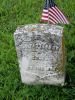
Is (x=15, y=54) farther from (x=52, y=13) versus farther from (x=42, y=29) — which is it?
(x=42, y=29)

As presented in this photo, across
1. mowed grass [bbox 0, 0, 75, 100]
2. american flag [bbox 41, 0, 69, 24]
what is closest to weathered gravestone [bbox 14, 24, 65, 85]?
mowed grass [bbox 0, 0, 75, 100]

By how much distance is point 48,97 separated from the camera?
15.3 ft

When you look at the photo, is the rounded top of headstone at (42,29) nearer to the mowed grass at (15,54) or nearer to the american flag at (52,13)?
the american flag at (52,13)

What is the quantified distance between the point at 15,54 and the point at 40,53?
3.92 feet

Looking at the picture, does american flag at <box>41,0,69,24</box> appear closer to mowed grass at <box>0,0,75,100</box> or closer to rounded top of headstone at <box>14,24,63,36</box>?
rounded top of headstone at <box>14,24,63,36</box>

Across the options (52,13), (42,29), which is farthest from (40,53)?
(52,13)

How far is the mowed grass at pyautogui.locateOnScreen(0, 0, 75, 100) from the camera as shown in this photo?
472 cm

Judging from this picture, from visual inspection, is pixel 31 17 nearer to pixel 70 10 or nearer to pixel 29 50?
pixel 70 10

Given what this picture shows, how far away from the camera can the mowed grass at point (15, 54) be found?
4.72 meters

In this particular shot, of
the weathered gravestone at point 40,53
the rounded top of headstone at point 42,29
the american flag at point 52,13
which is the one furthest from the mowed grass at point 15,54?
the rounded top of headstone at point 42,29

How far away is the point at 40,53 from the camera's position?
4.54 meters

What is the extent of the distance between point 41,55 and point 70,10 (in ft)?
8.53

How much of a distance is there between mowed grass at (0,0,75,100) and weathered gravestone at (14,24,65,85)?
7.0 inches

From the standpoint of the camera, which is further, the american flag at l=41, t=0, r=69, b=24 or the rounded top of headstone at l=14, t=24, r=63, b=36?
the american flag at l=41, t=0, r=69, b=24
